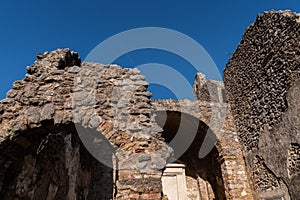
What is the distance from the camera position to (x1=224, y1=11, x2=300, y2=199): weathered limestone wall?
552 centimetres

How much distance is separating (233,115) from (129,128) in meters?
5.68

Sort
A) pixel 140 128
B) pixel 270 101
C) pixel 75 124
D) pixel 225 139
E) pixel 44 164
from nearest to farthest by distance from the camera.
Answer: pixel 140 128, pixel 75 124, pixel 44 164, pixel 270 101, pixel 225 139

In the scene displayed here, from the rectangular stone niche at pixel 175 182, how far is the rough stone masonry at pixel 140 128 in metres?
0.31

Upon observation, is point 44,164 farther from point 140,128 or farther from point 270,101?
point 270,101

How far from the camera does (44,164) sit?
14.5ft

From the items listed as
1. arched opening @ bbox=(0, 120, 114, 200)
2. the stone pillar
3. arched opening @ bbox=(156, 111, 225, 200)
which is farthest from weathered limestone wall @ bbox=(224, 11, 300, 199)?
arched opening @ bbox=(0, 120, 114, 200)

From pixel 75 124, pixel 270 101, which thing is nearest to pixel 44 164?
pixel 75 124

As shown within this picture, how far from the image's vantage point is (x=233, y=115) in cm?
839

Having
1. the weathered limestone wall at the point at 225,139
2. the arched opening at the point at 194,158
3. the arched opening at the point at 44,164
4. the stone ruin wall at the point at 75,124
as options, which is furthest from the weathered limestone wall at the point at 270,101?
the arched opening at the point at 44,164

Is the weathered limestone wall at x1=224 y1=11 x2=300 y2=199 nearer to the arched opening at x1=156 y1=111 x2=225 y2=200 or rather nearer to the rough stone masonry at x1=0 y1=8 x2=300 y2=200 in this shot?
the rough stone masonry at x1=0 y1=8 x2=300 y2=200

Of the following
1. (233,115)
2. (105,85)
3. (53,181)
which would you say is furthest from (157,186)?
(233,115)

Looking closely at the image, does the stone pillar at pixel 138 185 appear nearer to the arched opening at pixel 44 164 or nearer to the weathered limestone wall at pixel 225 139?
the arched opening at pixel 44 164

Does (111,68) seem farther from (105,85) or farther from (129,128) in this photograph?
(129,128)

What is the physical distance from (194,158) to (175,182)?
3.97 ft
